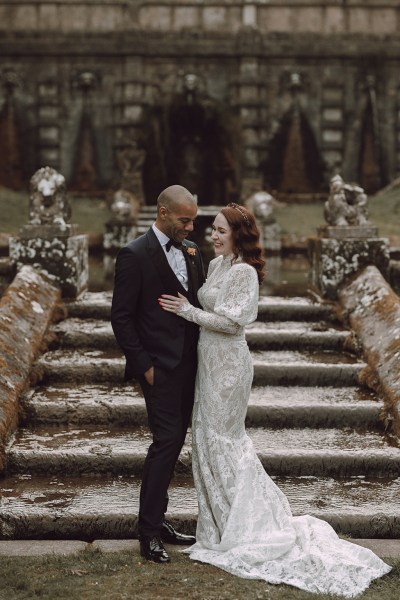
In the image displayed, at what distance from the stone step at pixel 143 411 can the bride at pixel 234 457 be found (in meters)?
1.50

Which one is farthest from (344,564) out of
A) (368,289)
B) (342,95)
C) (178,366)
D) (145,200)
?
(342,95)

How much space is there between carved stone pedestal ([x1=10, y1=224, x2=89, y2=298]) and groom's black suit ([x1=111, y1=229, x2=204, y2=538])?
12.5ft

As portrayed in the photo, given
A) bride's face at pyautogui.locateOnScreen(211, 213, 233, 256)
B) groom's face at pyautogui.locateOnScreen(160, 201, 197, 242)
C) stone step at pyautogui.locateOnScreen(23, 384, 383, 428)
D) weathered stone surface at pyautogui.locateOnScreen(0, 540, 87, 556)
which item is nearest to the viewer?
weathered stone surface at pyautogui.locateOnScreen(0, 540, 87, 556)

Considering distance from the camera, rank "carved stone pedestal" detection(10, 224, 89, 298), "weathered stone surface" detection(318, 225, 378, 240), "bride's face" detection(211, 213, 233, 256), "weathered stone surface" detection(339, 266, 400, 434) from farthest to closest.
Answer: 1. "weathered stone surface" detection(318, 225, 378, 240)
2. "carved stone pedestal" detection(10, 224, 89, 298)
3. "weathered stone surface" detection(339, 266, 400, 434)
4. "bride's face" detection(211, 213, 233, 256)

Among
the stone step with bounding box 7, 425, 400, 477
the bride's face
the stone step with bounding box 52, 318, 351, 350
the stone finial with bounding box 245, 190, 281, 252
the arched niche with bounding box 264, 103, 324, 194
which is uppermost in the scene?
the arched niche with bounding box 264, 103, 324, 194

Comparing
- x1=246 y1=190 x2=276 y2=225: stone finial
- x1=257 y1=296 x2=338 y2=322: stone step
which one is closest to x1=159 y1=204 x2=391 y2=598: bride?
x1=257 y1=296 x2=338 y2=322: stone step

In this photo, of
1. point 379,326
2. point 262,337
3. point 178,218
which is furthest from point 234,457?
point 379,326

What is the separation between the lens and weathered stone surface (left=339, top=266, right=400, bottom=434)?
21.7 ft

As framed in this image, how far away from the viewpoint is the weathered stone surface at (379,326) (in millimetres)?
6602

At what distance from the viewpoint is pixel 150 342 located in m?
4.82

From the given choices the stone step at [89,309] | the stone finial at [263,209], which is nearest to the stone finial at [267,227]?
the stone finial at [263,209]

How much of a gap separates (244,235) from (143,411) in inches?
79.1

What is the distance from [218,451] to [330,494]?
3.39 ft

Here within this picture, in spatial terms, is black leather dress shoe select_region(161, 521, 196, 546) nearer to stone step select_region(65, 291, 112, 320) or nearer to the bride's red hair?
the bride's red hair
